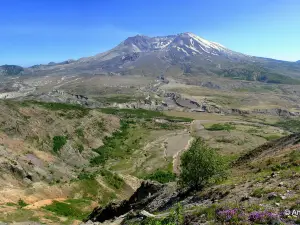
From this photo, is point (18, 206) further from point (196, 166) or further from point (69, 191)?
point (196, 166)

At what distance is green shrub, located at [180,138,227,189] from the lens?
1112 inches

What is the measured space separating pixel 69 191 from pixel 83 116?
57.6 metres

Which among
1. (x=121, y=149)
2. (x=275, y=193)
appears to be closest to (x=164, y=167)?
(x=121, y=149)

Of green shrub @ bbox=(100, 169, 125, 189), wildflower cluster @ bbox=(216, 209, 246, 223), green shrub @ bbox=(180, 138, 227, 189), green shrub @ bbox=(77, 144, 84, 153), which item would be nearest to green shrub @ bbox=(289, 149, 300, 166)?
green shrub @ bbox=(180, 138, 227, 189)

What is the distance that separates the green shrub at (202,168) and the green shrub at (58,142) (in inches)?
2138

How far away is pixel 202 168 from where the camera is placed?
28.3 meters

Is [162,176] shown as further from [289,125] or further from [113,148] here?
[289,125]

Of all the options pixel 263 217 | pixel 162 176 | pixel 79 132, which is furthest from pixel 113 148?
pixel 263 217

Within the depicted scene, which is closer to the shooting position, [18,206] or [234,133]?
[18,206]

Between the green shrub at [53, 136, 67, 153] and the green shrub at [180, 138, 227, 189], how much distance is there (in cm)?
5430

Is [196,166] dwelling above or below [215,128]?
above

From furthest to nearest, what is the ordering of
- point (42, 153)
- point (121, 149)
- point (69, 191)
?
point (121, 149) < point (42, 153) < point (69, 191)

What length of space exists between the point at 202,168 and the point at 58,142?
5916 centimetres

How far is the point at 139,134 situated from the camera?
377ft
